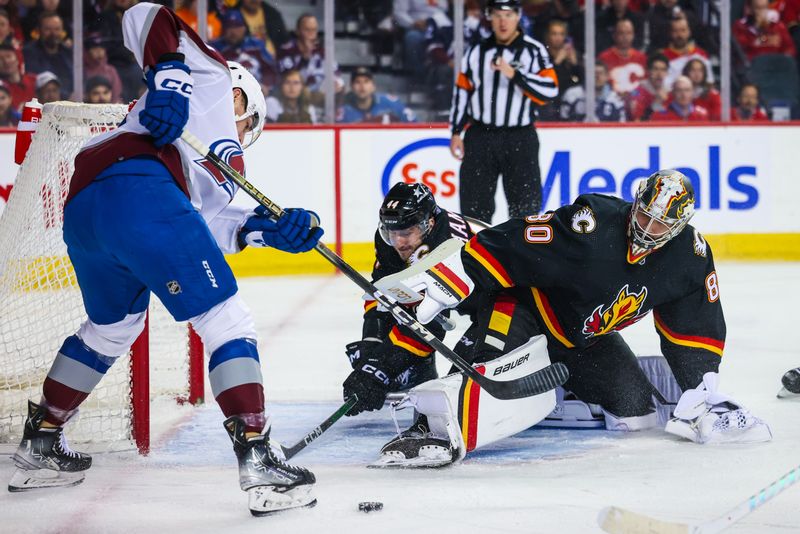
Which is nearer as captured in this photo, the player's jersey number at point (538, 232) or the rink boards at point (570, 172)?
the player's jersey number at point (538, 232)

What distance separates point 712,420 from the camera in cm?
290

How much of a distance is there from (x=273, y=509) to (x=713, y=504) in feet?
2.76

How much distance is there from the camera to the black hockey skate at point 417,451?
8.87ft

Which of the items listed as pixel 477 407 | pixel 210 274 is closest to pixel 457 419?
pixel 477 407

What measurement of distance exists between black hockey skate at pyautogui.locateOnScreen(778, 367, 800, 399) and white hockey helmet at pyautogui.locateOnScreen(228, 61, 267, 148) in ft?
5.43

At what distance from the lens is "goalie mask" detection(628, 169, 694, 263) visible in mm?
2756

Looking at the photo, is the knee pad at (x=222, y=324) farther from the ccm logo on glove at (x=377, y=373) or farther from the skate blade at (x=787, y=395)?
the skate blade at (x=787, y=395)

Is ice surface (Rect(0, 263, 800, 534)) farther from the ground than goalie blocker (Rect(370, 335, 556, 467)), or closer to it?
closer to it

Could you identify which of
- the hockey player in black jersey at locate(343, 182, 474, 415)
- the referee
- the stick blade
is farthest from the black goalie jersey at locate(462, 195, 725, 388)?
the referee

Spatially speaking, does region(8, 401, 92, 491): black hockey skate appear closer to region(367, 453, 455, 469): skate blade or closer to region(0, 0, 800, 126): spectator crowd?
region(367, 453, 455, 469): skate blade

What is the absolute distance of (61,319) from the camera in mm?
3443

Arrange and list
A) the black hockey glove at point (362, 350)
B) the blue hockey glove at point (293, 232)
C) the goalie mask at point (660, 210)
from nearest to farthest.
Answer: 1. the blue hockey glove at point (293, 232)
2. the goalie mask at point (660, 210)
3. the black hockey glove at point (362, 350)

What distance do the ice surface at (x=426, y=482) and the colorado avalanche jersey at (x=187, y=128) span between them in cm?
61

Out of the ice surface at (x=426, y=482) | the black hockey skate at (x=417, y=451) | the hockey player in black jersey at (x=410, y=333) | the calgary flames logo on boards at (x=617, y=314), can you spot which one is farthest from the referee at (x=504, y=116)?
the black hockey skate at (x=417, y=451)
